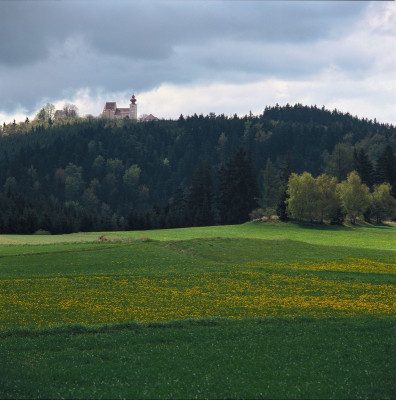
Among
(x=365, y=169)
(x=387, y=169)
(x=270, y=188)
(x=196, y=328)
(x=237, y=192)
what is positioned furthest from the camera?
(x=270, y=188)

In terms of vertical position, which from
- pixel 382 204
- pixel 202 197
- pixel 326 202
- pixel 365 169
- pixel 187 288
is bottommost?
pixel 202 197

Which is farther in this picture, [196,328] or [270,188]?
[270,188]

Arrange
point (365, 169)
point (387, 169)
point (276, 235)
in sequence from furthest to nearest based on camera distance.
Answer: point (387, 169)
point (365, 169)
point (276, 235)

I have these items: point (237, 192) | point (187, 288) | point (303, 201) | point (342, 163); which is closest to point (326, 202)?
point (303, 201)

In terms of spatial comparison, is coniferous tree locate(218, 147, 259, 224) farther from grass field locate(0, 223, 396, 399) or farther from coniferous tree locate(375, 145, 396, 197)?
grass field locate(0, 223, 396, 399)

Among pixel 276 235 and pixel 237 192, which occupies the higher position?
pixel 237 192

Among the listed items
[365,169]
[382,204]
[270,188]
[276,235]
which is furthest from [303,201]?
[365,169]

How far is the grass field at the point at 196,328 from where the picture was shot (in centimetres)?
1499

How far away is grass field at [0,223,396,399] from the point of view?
49.2 feet

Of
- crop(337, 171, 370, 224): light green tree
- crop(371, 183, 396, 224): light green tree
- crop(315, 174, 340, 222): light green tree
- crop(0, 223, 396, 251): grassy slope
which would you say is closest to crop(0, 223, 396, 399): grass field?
crop(0, 223, 396, 251): grassy slope

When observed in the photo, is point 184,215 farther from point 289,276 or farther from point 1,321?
point 1,321

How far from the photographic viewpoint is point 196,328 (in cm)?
2191

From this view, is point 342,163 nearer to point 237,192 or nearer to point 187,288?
point 237,192

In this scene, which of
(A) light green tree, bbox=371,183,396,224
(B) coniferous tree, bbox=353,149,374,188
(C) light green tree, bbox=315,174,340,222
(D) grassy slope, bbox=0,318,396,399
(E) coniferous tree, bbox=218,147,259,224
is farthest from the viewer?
(B) coniferous tree, bbox=353,149,374,188
